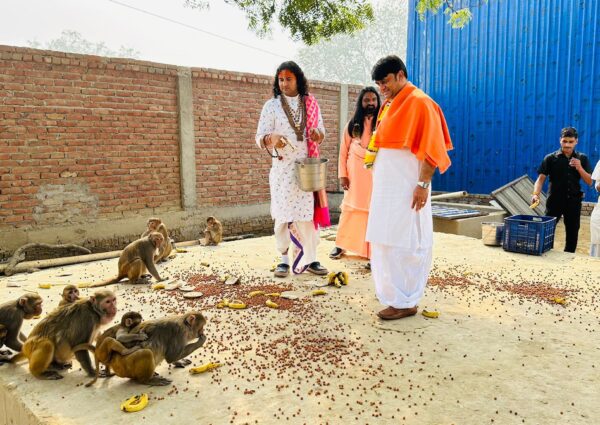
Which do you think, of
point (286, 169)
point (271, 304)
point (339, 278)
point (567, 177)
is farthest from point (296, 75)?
point (567, 177)

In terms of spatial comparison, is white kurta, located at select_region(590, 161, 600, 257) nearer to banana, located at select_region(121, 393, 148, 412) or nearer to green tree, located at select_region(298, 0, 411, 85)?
banana, located at select_region(121, 393, 148, 412)

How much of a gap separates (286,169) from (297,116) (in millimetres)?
613

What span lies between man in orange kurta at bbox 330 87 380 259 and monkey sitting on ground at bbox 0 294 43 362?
144 inches

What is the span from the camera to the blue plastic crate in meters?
6.78

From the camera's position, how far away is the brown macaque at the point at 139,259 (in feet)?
17.7

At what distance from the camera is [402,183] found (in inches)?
160

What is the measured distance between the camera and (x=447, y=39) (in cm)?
1288

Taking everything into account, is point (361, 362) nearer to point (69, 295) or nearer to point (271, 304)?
point (271, 304)

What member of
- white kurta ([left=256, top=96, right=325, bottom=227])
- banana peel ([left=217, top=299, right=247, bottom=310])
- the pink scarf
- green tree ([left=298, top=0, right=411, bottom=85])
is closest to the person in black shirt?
the pink scarf

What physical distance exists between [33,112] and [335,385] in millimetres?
6962

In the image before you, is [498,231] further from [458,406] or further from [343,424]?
[343,424]

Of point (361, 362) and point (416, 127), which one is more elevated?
point (416, 127)

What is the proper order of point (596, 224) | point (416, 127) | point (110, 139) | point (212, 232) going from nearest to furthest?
point (416, 127)
point (596, 224)
point (212, 232)
point (110, 139)

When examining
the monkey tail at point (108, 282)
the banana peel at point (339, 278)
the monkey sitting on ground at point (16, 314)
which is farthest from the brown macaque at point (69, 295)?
the banana peel at point (339, 278)
